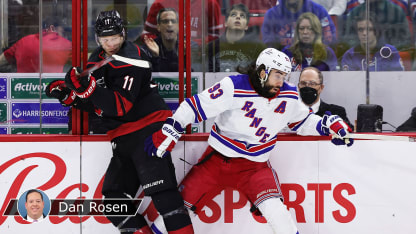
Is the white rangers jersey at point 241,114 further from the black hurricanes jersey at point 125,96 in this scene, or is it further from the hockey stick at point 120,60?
the hockey stick at point 120,60

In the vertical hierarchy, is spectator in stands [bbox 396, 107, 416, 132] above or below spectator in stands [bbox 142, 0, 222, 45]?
below

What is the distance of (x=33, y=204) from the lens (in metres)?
3.29

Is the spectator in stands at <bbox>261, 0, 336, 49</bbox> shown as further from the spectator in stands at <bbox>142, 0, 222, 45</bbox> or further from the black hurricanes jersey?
the black hurricanes jersey

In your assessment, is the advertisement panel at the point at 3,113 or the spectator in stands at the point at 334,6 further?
the spectator in stands at the point at 334,6

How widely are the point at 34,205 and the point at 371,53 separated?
2.02m

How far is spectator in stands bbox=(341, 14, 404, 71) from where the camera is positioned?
135 inches

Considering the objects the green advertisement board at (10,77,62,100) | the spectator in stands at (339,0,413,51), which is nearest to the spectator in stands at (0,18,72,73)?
the green advertisement board at (10,77,62,100)

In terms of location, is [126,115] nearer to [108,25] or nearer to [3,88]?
[108,25]

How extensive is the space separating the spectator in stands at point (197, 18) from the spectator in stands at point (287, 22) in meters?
0.27

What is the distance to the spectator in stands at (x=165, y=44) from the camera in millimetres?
3352

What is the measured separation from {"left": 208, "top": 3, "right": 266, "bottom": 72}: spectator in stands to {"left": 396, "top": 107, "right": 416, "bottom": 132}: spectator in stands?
0.89 metres

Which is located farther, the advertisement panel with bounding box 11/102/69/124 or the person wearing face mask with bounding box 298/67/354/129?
the person wearing face mask with bounding box 298/67/354/129

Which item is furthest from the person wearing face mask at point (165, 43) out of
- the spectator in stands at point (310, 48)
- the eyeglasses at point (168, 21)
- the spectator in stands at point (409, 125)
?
the spectator in stands at point (409, 125)

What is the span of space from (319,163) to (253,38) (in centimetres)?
78
